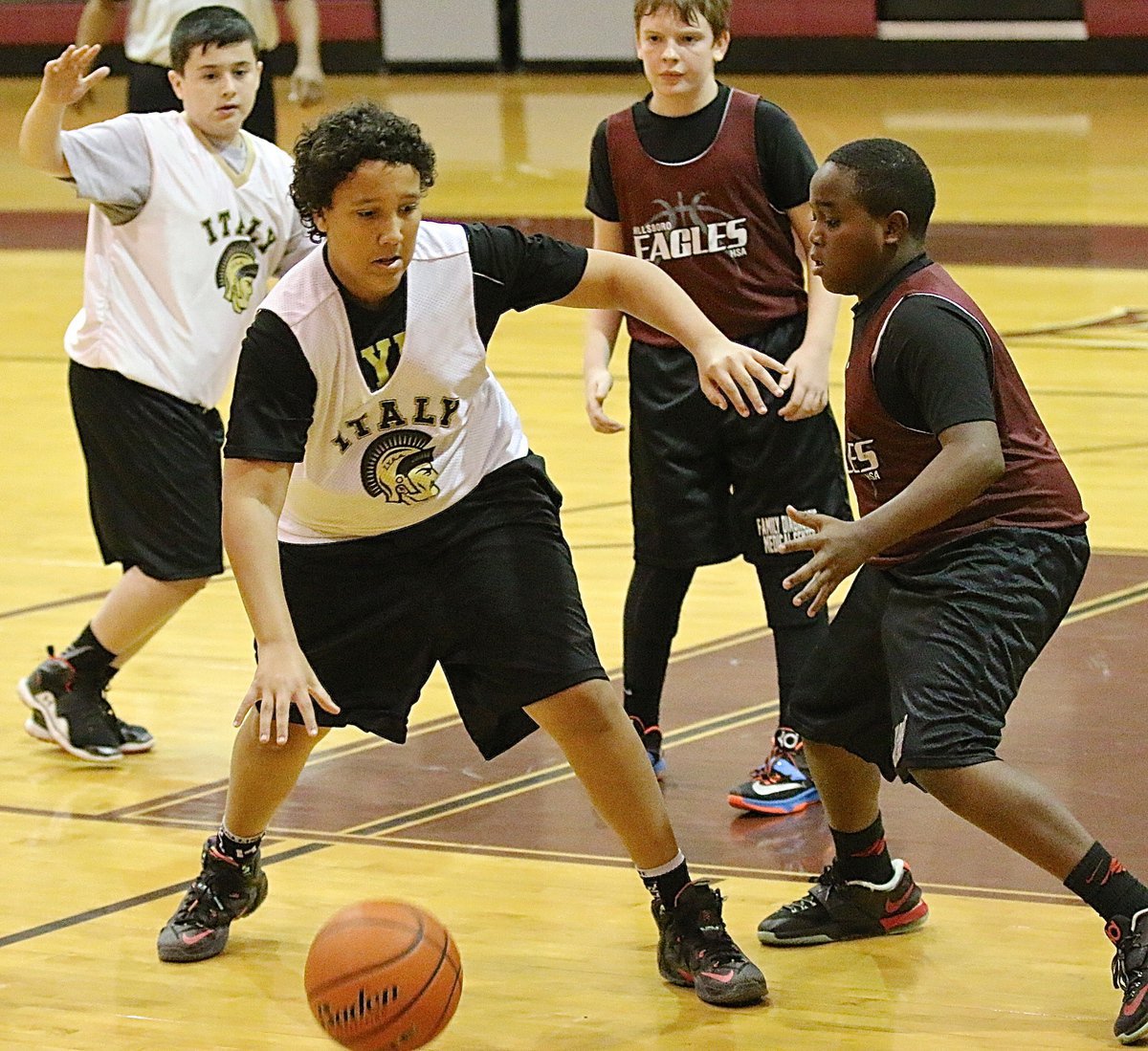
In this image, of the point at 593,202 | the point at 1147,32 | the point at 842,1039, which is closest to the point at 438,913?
the point at 842,1039

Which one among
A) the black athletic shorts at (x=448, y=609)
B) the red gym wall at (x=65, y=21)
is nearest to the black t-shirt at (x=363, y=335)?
the black athletic shorts at (x=448, y=609)

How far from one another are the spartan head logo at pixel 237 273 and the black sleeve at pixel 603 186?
83cm

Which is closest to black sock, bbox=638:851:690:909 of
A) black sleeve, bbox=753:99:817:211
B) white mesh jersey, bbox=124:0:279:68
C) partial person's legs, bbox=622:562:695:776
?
partial person's legs, bbox=622:562:695:776

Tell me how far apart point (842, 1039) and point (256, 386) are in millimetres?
1428

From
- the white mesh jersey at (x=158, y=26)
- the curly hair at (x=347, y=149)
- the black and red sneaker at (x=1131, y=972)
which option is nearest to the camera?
the black and red sneaker at (x=1131, y=972)

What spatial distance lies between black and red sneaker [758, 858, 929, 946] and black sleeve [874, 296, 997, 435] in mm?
899

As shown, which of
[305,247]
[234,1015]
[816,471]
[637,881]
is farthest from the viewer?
[305,247]

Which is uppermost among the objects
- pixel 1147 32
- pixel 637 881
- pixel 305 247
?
pixel 305 247

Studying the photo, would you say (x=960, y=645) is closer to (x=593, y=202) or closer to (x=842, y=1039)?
(x=842, y=1039)

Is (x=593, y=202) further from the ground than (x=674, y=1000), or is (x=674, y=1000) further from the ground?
(x=593, y=202)

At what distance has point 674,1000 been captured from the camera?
3.74 meters

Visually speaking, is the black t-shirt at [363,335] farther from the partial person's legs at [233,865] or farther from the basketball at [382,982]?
the basketball at [382,982]

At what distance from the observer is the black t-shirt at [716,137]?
4.70m

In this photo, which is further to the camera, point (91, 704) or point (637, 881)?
point (91, 704)
